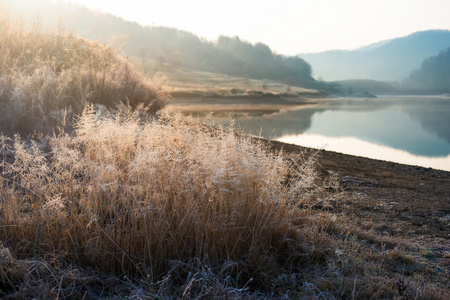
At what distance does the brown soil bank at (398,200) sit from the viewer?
3.64m

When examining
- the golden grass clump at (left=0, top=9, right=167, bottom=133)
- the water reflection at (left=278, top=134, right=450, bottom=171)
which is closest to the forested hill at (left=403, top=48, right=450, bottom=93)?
the water reflection at (left=278, top=134, right=450, bottom=171)

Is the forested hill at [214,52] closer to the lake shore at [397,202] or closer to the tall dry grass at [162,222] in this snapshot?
the lake shore at [397,202]

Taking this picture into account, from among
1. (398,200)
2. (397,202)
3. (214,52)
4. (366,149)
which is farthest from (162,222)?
(214,52)

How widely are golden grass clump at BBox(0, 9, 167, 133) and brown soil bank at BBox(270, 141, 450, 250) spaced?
12.1ft

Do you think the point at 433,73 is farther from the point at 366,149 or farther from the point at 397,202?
the point at 397,202

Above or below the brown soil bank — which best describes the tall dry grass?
above

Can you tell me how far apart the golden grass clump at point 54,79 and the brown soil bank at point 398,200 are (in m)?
3.69

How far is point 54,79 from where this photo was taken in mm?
6027

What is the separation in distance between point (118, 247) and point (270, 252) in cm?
108

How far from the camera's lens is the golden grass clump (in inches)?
211

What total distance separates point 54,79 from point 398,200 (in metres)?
5.79

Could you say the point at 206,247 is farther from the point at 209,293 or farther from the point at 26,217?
the point at 26,217

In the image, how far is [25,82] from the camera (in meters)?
5.48

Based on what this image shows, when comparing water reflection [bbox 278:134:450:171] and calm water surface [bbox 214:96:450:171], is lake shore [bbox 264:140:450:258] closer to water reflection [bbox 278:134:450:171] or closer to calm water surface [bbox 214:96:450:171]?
calm water surface [bbox 214:96:450:171]
